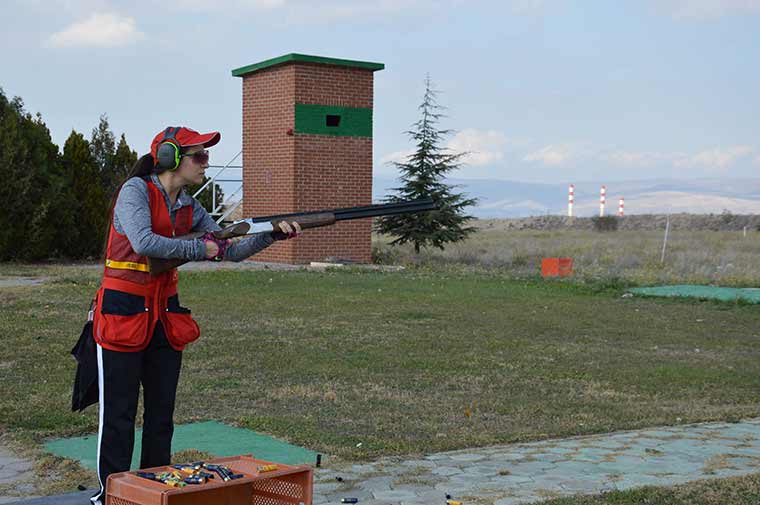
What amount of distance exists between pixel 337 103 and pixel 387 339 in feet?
40.8

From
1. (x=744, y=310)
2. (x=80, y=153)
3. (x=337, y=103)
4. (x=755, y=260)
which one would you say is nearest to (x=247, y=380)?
(x=744, y=310)

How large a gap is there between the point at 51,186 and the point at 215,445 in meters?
17.3

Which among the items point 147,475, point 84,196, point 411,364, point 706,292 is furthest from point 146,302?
point 84,196

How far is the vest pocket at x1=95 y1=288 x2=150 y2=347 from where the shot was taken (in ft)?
15.6

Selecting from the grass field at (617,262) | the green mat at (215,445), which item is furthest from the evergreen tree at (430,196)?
the green mat at (215,445)

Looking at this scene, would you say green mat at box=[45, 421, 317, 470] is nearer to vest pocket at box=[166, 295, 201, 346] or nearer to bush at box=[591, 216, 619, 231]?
vest pocket at box=[166, 295, 201, 346]

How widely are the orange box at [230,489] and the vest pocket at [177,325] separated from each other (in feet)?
1.97

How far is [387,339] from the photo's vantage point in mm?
12234

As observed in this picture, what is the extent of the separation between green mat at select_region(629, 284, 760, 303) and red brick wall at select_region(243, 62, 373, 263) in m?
7.39

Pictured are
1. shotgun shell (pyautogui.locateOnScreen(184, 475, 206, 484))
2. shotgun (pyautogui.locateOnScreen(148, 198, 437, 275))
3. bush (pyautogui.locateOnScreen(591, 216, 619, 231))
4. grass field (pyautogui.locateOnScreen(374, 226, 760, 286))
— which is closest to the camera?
shotgun shell (pyautogui.locateOnScreen(184, 475, 206, 484))

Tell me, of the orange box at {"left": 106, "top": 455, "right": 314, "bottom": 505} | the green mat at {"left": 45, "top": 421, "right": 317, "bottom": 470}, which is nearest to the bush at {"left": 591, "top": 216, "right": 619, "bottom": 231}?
the green mat at {"left": 45, "top": 421, "right": 317, "bottom": 470}

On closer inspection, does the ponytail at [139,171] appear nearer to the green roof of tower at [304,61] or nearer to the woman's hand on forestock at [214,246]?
the woman's hand on forestock at [214,246]

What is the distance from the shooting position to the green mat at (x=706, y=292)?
57.4 feet

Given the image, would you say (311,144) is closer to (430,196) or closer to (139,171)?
(430,196)
